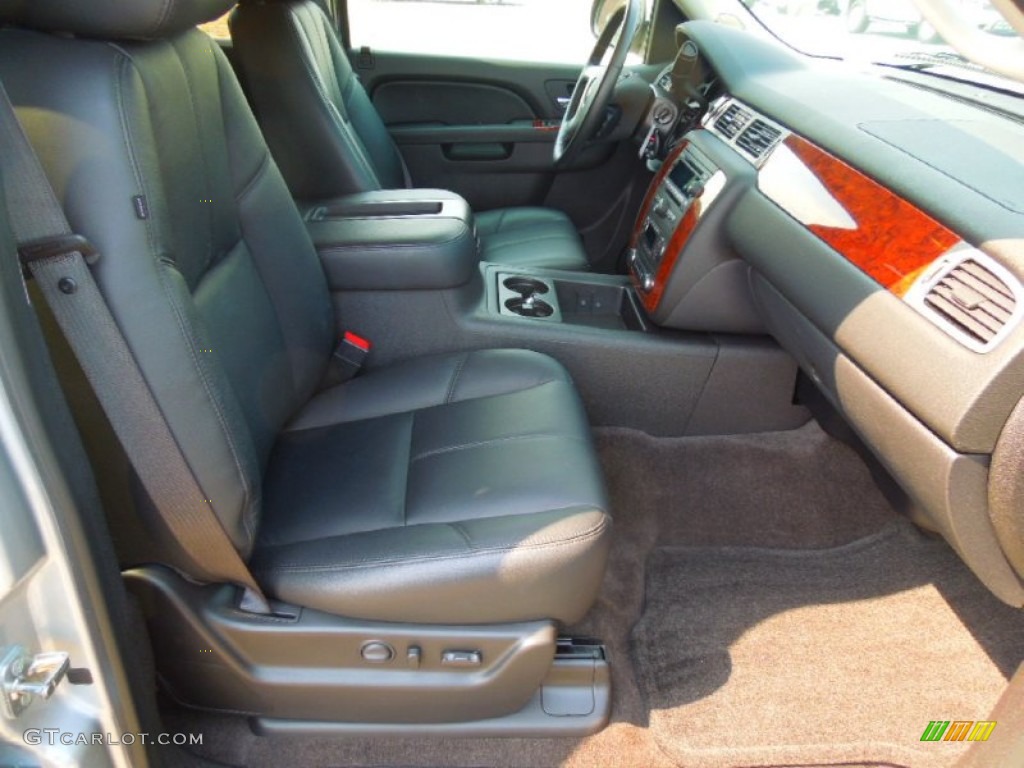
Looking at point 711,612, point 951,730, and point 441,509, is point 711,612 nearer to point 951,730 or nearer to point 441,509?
point 951,730

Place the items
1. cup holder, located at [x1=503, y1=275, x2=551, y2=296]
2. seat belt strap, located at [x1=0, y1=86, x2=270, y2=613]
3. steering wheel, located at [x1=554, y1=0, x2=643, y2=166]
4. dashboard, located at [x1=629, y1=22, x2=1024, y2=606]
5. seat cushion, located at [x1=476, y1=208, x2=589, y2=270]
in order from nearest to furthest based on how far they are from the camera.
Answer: seat belt strap, located at [x1=0, y1=86, x2=270, y2=613] < dashboard, located at [x1=629, y1=22, x2=1024, y2=606] < steering wheel, located at [x1=554, y1=0, x2=643, y2=166] < cup holder, located at [x1=503, y1=275, x2=551, y2=296] < seat cushion, located at [x1=476, y1=208, x2=589, y2=270]

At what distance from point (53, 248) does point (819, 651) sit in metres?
1.33

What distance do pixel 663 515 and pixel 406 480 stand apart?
0.71m

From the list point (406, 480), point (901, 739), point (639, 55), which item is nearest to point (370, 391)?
point (406, 480)

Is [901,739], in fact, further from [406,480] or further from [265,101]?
[265,101]

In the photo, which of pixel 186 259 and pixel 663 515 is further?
pixel 663 515

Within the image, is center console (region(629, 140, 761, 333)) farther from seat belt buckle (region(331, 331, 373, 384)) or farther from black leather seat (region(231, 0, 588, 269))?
seat belt buckle (region(331, 331, 373, 384))

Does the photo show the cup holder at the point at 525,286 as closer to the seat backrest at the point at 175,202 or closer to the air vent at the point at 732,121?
the air vent at the point at 732,121

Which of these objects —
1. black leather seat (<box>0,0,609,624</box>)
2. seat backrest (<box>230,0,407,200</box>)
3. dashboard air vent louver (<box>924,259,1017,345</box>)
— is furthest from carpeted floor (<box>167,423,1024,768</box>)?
seat backrest (<box>230,0,407,200</box>)

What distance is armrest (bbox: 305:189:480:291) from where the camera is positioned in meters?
1.65

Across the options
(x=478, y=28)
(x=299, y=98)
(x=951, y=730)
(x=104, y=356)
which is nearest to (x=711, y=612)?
(x=951, y=730)

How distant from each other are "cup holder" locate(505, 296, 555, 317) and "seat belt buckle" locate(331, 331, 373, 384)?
1.13 feet

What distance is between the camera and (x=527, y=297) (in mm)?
1853

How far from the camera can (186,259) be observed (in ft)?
3.38
